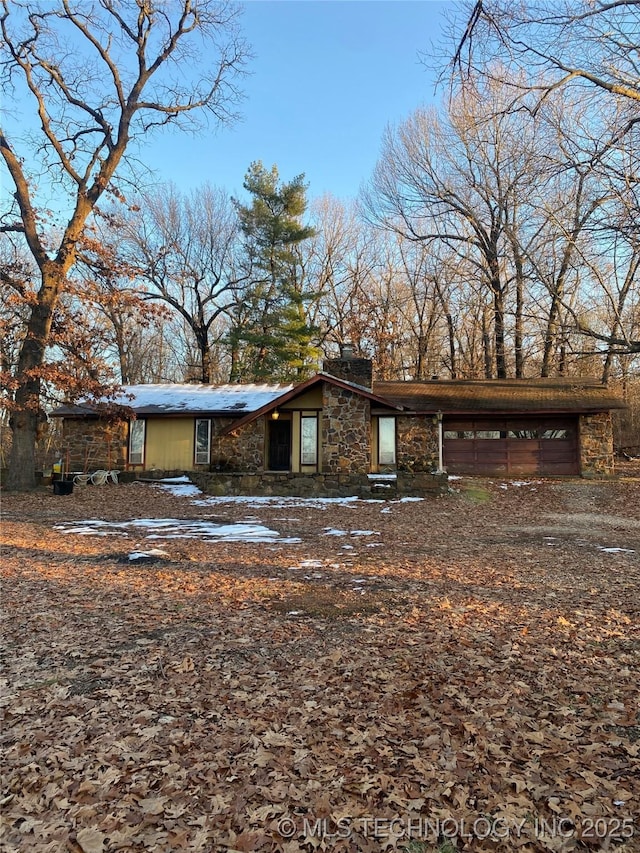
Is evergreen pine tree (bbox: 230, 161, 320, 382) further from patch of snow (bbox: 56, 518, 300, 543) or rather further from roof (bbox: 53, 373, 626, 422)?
patch of snow (bbox: 56, 518, 300, 543)

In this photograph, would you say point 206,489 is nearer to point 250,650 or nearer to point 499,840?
point 250,650

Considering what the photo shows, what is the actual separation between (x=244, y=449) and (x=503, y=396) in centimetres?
990

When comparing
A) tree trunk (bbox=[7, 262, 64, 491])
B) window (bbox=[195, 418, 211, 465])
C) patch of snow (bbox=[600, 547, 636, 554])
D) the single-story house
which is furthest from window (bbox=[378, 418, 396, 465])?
tree trunk (bbox=[7, 262, 64, 491])

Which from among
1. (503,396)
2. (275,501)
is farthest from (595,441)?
(275,501)

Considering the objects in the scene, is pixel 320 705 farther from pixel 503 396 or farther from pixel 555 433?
pixel 555 433

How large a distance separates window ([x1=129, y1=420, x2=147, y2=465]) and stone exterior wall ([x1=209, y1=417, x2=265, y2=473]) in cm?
286

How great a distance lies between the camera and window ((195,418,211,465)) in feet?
62.7

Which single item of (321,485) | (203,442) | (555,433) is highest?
(555,433)

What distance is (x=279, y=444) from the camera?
63.5ft

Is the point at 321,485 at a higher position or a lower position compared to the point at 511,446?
lower

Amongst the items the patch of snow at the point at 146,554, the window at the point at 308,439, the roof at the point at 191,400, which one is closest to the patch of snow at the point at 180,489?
the roof at the point at 191,400

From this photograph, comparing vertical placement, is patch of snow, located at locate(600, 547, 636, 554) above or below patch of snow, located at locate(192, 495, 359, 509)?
below

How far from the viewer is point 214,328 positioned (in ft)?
108

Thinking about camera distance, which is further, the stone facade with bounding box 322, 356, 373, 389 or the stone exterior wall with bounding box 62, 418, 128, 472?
the stone exterior wall with bounding box 62, 418, 128, 472
